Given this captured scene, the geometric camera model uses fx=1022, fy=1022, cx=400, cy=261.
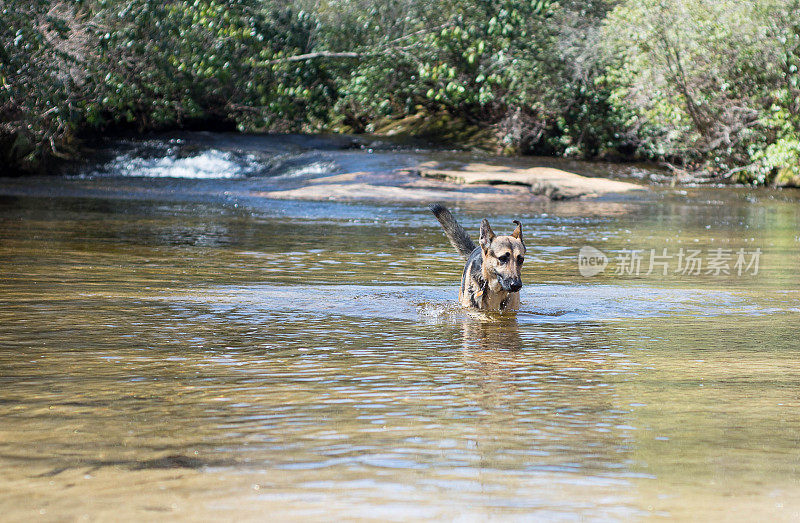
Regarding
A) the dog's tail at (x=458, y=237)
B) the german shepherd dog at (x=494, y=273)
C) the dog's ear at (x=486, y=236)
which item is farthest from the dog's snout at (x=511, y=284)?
the dog's tail at (x=458, y=237)

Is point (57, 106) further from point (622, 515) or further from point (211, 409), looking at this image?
point (622, 515)

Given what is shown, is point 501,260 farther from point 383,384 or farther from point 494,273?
point 383,384

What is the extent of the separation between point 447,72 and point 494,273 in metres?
22.6

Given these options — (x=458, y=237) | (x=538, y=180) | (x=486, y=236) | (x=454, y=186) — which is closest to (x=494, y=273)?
(x=486, y=236)

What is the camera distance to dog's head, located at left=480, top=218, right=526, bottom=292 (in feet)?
25.4

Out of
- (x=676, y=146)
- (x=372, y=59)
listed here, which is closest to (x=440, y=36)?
(x=372, y=59)

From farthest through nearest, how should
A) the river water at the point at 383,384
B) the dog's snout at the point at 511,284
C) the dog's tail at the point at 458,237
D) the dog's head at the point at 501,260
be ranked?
the dog's tail at the point at 458,237, the dog's head at the point at 501,260, the dog's snout at the point at 511,284, the river water at the point at 383,384

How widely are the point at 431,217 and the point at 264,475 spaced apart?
14.4 metres

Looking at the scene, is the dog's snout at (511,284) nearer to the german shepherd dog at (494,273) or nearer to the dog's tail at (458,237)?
the german shepherd dog at (494,273)

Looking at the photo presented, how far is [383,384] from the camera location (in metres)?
5.34

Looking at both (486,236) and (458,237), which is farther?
(458,237)

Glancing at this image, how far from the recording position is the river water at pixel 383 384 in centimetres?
353

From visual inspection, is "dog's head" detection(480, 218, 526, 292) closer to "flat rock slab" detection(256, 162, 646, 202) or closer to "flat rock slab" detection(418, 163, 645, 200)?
"flat rock slab" detection(256, 162, 646, 202)

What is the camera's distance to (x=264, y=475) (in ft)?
12.2
